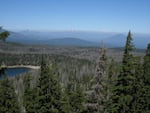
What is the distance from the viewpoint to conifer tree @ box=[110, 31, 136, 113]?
24.5 metres

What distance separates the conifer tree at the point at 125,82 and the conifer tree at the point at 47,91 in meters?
5.58

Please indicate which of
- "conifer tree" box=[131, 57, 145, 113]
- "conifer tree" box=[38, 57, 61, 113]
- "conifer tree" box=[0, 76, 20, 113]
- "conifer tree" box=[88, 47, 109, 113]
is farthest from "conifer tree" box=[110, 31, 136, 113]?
"conifer tree" box=[0, 76, 20, 113]

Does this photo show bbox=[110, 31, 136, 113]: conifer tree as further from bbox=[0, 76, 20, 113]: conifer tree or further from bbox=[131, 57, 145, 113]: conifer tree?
bbox=[0, 76, 20, 113]: conifer tree

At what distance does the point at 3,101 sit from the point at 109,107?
12.0 m

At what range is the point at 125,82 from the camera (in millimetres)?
24672

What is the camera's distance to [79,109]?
1409 inches

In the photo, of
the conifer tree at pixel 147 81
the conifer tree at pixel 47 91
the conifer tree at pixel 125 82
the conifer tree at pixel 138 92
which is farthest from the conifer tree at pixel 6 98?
the conifer tree at pixel 147 81

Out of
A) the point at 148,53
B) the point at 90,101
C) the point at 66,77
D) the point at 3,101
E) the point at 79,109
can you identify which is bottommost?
the point at 66,77

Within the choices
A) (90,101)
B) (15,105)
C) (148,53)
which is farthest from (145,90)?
(15,105)

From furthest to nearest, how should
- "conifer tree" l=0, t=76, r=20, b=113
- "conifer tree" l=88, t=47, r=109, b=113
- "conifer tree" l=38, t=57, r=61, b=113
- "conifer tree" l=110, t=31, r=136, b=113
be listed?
"conifer tree" l=0, t=76, r=20, b=113 < "conifer tree" l=38, t=57, r=61, b=113 < "conifer tree" l=110, t=31, r=136, b=113 < "conifer tree" l=88, t=47, r=109, b=113

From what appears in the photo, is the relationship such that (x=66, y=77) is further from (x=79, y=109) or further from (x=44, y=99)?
(x=44, y=99)

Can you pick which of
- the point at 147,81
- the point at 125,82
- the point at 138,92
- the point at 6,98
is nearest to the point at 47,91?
the point at 6,98

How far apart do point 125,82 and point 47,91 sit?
24.4ft

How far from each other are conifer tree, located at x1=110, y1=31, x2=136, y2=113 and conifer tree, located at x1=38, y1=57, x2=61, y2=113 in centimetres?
558
